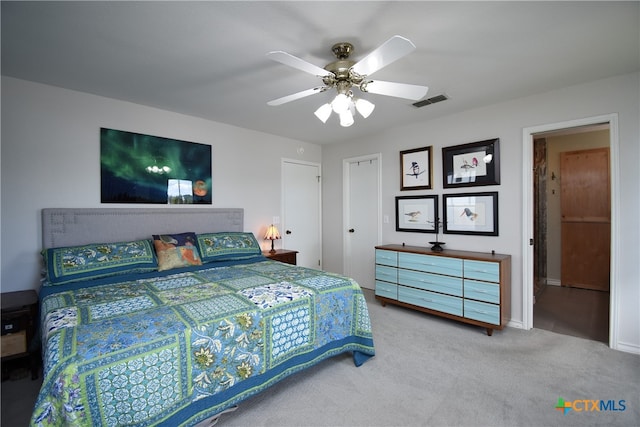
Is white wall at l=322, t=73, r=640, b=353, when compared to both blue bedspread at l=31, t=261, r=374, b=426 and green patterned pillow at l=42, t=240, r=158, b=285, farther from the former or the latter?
green patterned pillow at l=42, t=240, r=158, b=285

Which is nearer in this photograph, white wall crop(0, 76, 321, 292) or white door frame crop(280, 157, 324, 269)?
white wall crop(0, 76, 321, 292)

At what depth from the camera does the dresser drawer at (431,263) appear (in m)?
3.17

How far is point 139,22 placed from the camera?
181 centimetres

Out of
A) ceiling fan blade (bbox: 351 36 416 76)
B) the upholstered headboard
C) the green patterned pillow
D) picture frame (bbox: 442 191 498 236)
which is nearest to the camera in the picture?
ceiling fan blade (bbox: 351 36 416 76)

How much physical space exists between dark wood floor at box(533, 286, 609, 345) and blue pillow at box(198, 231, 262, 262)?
3.27 m

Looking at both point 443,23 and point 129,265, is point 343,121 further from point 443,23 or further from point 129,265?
point 129,265

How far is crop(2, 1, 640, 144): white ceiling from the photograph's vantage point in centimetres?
171

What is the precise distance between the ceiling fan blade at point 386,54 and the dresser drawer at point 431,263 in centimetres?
227

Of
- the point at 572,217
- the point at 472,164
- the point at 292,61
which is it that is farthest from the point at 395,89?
the point at 572,217

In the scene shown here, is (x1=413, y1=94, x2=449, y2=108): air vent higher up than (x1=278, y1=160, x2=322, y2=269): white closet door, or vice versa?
(x1=413, y1=94, x2=449, y2=108): air vent

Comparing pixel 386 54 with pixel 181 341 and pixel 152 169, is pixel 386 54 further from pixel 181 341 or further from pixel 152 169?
pixel 152 169

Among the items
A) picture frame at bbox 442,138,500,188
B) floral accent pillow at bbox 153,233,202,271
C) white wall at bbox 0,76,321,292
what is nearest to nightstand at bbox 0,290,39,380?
white wall at bbox 0,76,321,292

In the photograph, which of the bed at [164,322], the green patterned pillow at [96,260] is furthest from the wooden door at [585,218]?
the green patterned pillow at [96,260]

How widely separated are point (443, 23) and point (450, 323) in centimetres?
289
